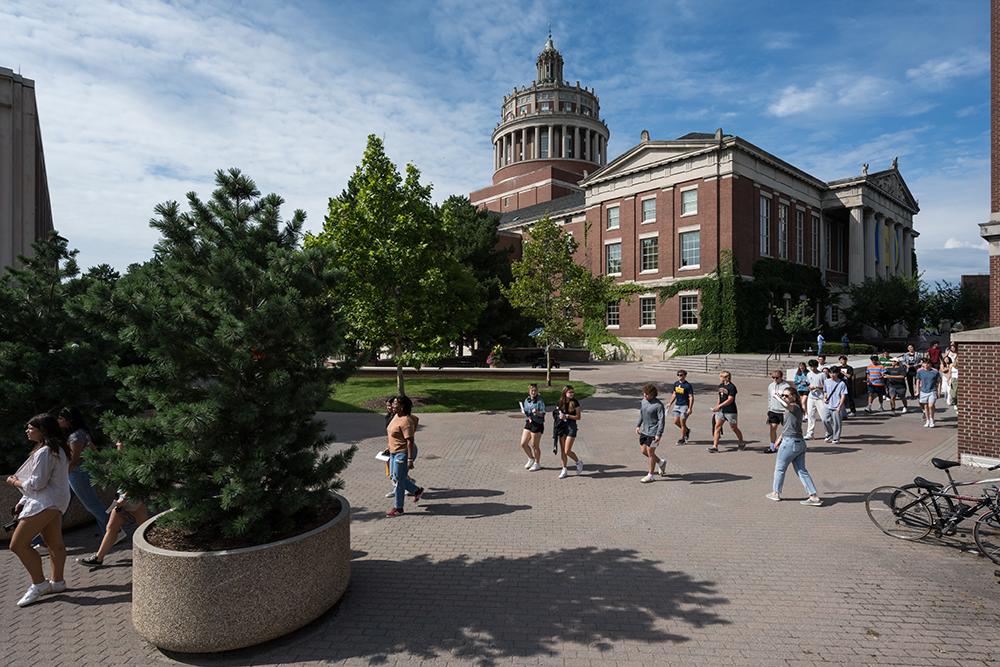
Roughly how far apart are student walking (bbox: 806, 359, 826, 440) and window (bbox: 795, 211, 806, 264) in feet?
117

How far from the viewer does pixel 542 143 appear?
82188 millimetres

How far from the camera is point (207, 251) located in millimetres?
5637

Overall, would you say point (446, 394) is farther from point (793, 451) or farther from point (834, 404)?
point (793, 451)

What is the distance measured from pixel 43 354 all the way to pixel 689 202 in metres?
40.5

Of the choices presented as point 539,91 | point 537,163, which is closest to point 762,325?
point 537,163

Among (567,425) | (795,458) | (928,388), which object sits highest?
(928,388)

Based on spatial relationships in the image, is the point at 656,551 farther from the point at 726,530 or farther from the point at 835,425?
the point at 835,425

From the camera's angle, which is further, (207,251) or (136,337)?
(207,251)

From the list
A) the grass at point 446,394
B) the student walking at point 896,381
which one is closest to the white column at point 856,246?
the grass at point 446,394

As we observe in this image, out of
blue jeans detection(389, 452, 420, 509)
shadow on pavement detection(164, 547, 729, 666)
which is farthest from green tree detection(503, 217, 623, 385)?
shadow on pavement detection(164, 547, 729, 666)

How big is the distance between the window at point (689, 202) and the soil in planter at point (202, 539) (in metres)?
40.2

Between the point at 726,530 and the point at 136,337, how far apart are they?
757 centimetres

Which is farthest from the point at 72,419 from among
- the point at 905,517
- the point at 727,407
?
the point at 727,407

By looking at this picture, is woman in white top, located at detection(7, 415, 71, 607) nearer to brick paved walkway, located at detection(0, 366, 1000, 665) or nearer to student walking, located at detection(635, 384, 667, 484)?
brick paved walkway, located at detection(0, 366, 1000, 665)
